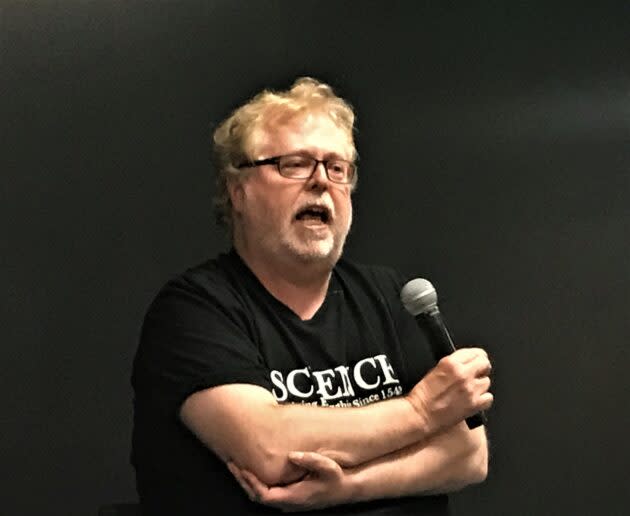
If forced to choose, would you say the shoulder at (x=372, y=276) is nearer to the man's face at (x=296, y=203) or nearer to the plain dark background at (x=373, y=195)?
the man's face at (x=296, y=203)

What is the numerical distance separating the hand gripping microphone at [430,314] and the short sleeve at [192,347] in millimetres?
298

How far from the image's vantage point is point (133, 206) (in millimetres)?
2158

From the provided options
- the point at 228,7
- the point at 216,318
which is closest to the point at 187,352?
the point at 216,318

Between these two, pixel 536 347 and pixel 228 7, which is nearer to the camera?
pixel 228 7

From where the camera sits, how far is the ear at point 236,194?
1887 mm

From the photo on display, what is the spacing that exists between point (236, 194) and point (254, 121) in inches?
6.4

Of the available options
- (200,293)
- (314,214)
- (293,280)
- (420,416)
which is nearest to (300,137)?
(314,214)

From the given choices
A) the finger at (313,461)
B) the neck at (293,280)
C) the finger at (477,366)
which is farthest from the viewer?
the neck at (293,280)

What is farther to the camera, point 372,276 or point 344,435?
point 372,276

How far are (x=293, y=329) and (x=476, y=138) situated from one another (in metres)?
1.16

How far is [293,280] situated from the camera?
1.81 metres

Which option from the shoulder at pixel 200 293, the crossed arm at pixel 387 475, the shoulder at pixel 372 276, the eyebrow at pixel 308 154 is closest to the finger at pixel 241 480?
the crossed arm at pixel 387 475

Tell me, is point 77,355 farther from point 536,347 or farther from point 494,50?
point 494,50

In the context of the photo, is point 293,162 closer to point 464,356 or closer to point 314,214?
point 314,214
